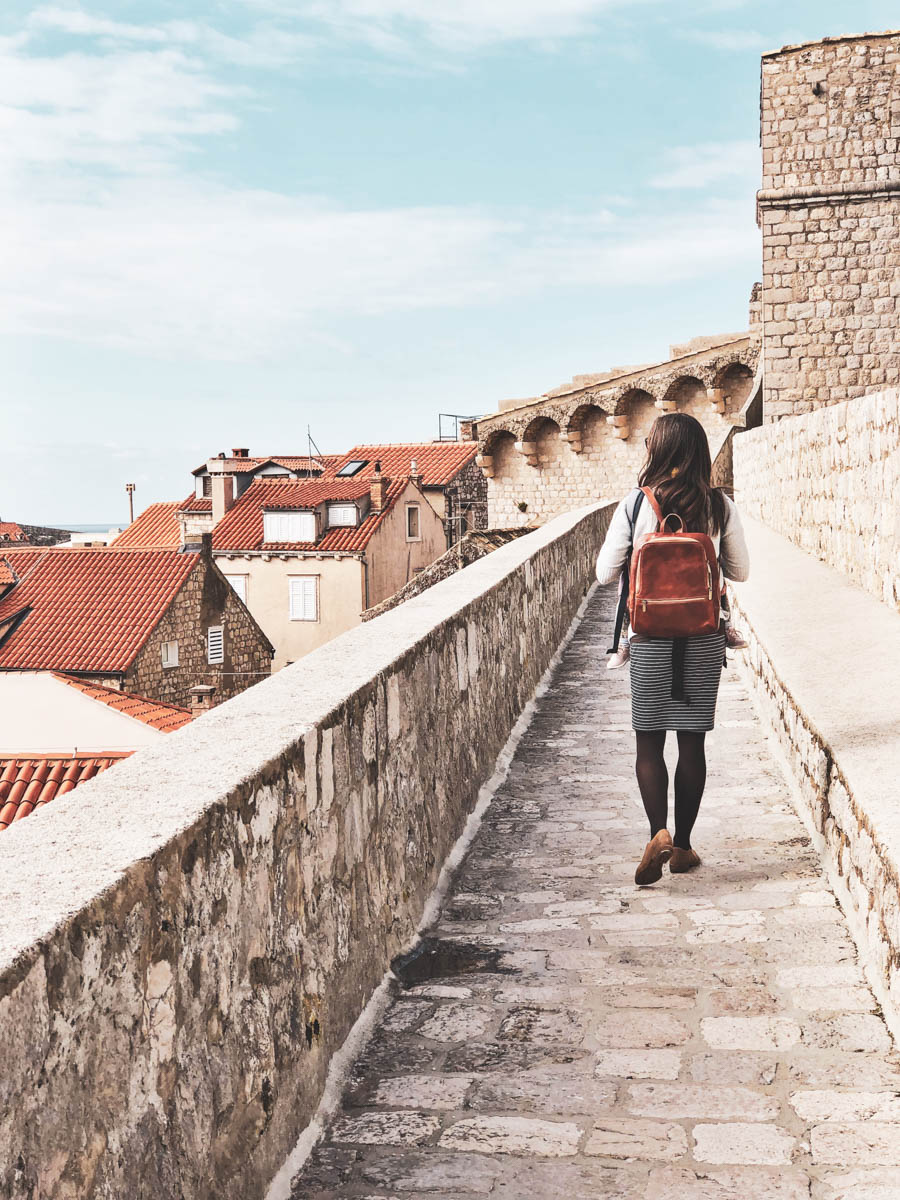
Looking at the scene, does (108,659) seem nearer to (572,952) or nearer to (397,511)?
(397,511)

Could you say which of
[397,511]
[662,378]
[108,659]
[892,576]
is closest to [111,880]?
[892,576]

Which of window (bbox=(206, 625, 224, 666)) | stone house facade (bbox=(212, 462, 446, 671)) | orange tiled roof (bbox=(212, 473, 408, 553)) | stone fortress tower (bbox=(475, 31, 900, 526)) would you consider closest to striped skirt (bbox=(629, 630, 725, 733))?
stone fortress tower (bbox=(475, 31, 900, 526))

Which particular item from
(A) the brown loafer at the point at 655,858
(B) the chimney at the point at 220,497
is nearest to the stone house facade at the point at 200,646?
(B) the chimney at the point at 220,497

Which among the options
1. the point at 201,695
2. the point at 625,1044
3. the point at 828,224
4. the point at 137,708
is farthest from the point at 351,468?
the point at 625,1044

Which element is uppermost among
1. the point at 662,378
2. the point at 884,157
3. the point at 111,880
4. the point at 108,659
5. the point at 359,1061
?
the point at 884,157

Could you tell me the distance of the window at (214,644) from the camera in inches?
1209

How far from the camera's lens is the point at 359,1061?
2807 mm

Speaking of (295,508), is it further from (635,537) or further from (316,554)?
(635,537)

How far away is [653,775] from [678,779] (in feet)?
0.29

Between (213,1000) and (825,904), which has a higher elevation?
(213,1000)

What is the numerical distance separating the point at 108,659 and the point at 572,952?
962 inches

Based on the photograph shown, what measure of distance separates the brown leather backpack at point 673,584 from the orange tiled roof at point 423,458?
42.7 m

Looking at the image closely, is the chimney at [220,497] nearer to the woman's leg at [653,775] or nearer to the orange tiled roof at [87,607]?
the orange tiled roof at [87,607]

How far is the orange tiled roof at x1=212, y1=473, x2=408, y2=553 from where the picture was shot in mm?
41219
